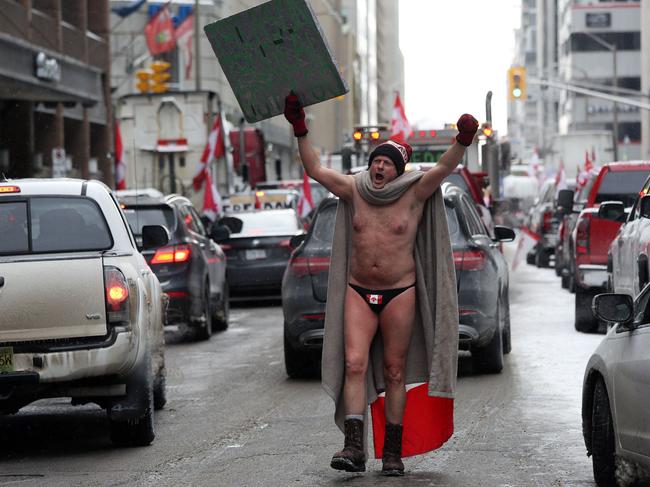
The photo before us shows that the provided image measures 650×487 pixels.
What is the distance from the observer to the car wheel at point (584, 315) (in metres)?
17.4

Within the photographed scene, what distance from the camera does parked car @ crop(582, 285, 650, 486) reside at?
22.6 ft

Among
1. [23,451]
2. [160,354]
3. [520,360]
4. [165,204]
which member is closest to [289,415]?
[160,354]

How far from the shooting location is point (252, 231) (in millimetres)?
24125

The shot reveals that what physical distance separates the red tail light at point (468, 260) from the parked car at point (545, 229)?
732 inches

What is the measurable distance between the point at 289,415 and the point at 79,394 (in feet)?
7.01

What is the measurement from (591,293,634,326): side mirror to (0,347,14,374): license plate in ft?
11.6

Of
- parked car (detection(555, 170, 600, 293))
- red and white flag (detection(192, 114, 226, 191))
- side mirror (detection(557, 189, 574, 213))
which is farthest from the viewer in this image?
red and white flag (detection(192, 114, 226, 191))

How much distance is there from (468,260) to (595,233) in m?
5.84

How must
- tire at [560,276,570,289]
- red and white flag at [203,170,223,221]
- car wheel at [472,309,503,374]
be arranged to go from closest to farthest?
car wheel at [472,309,503,374] → tire at [560,276,570,289] → red and white flag at [203,170,223,221]

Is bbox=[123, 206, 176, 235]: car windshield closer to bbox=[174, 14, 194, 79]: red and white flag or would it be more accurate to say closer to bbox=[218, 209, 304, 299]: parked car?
bbox=[218, 209, 304, 299]: parked car

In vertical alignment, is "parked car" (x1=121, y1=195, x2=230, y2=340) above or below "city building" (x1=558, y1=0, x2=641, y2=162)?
below

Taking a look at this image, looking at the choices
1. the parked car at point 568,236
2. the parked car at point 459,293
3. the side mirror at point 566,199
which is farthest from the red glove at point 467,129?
the parked car at point 568,236

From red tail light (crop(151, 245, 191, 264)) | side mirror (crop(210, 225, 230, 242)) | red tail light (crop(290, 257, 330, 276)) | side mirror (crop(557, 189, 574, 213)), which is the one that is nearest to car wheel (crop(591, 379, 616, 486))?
red tail light (crop(290, 257, 330, 276))

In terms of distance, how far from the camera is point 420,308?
8570 mm
